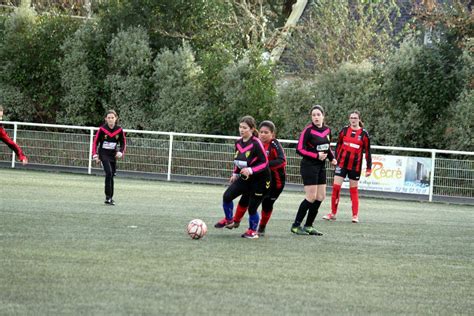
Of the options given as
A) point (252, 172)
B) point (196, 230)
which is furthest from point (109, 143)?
point (196, 230)

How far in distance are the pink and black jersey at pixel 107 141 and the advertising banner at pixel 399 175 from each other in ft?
31.0

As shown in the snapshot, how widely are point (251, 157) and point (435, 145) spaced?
55.1 feet

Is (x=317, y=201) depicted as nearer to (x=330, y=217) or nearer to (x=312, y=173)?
(x=312, y=173)

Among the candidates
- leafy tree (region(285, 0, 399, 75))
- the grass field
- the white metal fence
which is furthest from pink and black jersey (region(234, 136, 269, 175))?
leafy tree (region(285, 0, 399, 75))

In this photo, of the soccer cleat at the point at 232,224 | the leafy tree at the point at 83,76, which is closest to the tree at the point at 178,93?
the leafy tree at the point at 83,76

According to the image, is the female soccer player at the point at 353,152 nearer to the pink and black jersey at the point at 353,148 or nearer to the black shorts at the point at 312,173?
the pink and black jersey at the point at 353,148

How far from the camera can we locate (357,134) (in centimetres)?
1852

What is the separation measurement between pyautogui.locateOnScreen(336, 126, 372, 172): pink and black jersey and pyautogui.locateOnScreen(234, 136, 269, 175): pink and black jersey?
5066 millimetres

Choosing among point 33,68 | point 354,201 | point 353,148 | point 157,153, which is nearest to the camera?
point 354,201

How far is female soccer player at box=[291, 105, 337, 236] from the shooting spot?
14.7 meters

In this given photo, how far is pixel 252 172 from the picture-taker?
1344cm

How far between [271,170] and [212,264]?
4001 mm

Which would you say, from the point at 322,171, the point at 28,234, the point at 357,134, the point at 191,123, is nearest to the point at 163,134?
the point at 191,123

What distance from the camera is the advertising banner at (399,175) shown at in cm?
2673
